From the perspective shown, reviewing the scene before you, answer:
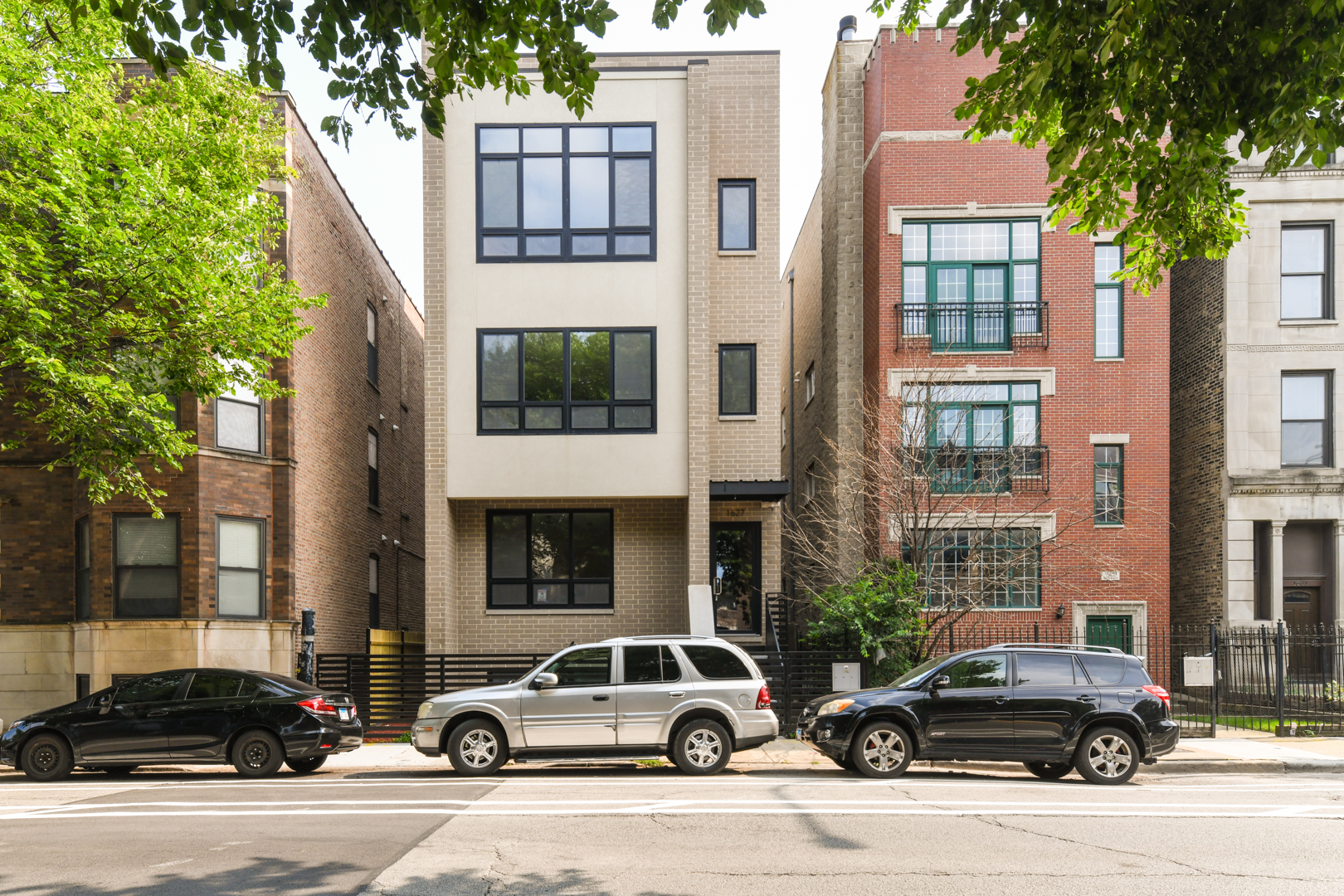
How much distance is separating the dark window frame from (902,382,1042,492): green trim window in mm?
5247

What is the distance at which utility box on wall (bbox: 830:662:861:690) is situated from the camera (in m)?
16.8

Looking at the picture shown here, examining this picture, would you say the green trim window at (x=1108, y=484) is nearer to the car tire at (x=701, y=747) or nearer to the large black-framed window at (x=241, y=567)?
the car tire at (x=701, y=747)

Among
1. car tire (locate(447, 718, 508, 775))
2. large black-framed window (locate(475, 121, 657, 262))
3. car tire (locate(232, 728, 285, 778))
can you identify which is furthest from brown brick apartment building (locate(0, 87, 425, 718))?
car tire (locate(447, 718, 508, 775))

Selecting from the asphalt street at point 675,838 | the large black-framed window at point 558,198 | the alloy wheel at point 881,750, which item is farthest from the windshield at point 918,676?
the large black-framed window at point 558,198

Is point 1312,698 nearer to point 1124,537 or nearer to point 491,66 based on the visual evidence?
point 1124,537

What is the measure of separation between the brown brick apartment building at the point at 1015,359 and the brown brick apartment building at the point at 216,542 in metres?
11.0

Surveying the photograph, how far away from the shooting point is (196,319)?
587 inches

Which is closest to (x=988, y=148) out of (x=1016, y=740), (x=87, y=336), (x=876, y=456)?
(x=876, y=456)

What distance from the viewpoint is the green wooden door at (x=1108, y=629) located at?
21719 mm

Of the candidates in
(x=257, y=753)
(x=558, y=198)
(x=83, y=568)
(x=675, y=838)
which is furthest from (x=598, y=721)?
(x=83, y=568)

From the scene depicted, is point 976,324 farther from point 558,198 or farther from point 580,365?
point 558,198

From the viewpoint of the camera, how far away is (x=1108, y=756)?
1237cm

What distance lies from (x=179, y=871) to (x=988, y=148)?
20.5 m

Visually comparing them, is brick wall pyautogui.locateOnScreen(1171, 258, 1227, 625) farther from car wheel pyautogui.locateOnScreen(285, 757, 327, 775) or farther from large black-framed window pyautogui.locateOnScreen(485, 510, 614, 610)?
car wheel pyautogui.locateOnScreen(285, 757, 327, 775)
